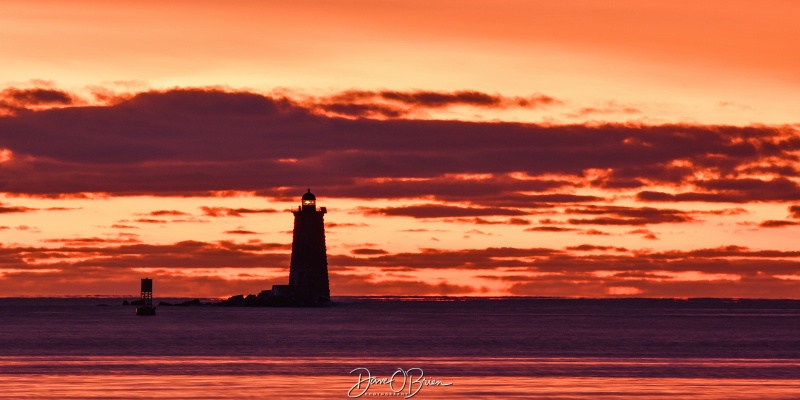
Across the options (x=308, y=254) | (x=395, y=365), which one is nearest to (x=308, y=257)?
(x=308, y=254)

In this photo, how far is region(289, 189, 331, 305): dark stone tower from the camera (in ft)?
524

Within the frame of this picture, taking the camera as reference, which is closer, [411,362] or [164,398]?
[164,398]

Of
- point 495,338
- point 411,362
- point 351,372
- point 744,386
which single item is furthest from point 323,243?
point 744,386

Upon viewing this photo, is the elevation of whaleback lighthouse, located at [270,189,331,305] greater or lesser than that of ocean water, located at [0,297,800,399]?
greater

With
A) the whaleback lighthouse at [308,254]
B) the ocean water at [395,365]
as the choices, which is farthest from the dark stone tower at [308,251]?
the ocean water at [395,365]

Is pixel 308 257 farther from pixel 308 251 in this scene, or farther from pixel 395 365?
pixel 395 365

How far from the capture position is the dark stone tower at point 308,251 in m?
160

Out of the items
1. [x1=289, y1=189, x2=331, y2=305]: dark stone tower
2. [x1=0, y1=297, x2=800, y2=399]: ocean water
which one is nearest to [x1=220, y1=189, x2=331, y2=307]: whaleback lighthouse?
[x1=289, y1=189, x2=331, y2=305]: dark stone tower

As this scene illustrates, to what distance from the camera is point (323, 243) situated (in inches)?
6417

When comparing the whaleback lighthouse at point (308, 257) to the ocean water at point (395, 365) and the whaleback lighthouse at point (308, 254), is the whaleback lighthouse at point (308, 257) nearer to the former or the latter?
the whaleback lighthouse at point (308, 254)

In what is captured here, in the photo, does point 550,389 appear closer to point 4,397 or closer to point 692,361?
point 4,397

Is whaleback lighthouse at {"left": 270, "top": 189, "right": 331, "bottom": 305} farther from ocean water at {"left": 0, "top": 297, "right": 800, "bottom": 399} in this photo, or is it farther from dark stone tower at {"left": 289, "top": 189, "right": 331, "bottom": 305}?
ocean water at {"left": 0, "top": 297, "right": 800, "bottom": 399}

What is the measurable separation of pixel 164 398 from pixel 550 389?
15882 millimetres

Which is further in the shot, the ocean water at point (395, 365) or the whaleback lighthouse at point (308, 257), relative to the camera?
the whaleback lighthouse at point (308, 257)
